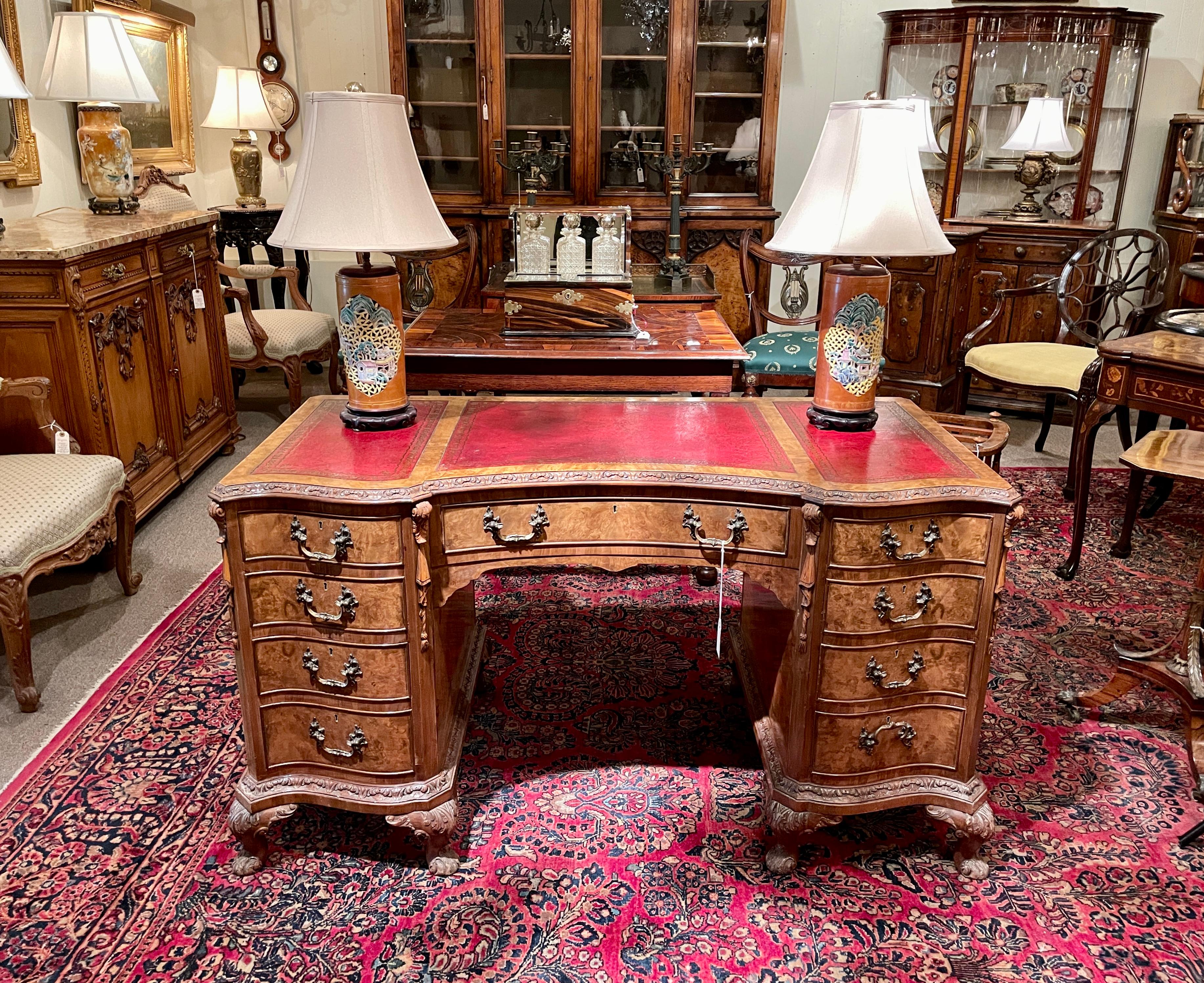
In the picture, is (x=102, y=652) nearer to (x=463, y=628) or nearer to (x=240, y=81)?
(x=463, y=628)

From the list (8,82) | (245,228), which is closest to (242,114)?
(245,228)

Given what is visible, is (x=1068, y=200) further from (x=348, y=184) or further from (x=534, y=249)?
(x=348, y=184)

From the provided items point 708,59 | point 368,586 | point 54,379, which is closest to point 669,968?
point 368,586

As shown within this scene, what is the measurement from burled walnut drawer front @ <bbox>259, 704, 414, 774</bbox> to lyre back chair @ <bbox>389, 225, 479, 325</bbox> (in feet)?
8.16

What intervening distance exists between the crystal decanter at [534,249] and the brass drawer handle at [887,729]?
1588 mm

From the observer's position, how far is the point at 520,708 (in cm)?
260

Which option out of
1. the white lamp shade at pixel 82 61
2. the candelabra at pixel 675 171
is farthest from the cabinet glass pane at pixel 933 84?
the white lamp shade at pixel 82 61

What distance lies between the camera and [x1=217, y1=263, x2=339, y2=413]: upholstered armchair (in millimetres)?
4531

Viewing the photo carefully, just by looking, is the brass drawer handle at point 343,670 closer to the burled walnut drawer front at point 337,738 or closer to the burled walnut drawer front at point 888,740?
the burled walnut drawer front at point 337,738

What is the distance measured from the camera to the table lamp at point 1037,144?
4762mm

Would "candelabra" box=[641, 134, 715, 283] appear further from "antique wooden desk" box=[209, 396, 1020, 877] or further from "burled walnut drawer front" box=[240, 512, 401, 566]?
"burled walnut drawer front" box=[240, 512, 401, 566]

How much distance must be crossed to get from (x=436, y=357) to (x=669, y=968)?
5.61ft

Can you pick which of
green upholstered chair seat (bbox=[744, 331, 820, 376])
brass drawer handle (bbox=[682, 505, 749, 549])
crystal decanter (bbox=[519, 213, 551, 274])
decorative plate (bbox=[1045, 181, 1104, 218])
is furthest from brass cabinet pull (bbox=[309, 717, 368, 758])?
decorative plate (bbox=[1045, 181, 1104, 218])

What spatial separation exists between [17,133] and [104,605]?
190cm
